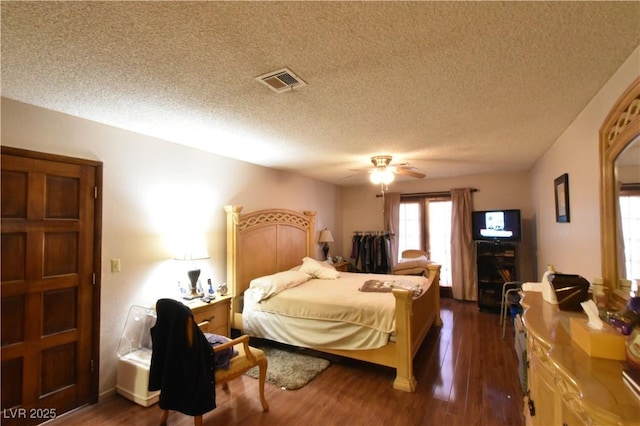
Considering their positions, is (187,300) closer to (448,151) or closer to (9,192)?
(9,192)

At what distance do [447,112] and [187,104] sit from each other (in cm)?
204

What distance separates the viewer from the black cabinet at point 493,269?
4785 millimetres

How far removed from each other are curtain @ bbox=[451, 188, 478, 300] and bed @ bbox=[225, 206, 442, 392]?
4.85 ft

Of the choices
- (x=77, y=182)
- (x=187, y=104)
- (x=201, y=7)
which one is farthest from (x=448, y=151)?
(x=77, y=182)

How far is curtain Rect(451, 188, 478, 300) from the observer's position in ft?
17.6

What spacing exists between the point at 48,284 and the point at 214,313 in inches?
53.9

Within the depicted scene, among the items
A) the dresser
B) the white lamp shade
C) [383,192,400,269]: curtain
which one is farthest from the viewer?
[383,192,400,269]: curtain

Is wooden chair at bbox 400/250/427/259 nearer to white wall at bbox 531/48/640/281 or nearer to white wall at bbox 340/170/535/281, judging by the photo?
white wall at bbox 340/170/535/281

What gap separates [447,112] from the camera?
2.34 meters

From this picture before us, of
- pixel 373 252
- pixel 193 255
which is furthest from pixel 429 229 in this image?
pixel 193 255

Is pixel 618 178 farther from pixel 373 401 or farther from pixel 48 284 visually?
pixel 48 284

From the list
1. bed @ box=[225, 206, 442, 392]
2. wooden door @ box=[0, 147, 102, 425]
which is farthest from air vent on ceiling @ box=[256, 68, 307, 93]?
bed @ box=[225, 206, 442, 392]

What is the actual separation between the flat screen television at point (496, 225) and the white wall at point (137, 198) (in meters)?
4.24

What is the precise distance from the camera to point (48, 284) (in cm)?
224
